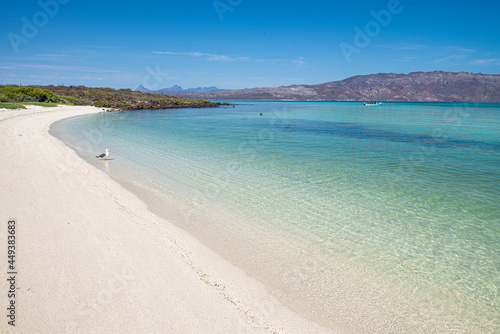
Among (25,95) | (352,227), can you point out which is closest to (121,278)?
(352,227)

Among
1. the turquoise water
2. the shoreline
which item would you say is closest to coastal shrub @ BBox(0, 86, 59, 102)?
the turquoise water

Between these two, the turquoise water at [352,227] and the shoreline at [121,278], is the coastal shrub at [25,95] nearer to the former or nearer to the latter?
the turquoise water at [352,227]

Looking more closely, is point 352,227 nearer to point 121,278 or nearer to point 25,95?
point 121,278

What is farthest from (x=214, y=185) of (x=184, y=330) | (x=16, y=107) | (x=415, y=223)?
(x=16, y=107)

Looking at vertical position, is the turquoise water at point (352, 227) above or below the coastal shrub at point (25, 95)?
below

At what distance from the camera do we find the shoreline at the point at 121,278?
365cm

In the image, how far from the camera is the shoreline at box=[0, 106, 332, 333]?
3654mm

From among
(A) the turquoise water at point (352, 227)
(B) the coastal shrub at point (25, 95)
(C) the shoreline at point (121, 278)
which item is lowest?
(A) the turquoise water at point (352, 227)

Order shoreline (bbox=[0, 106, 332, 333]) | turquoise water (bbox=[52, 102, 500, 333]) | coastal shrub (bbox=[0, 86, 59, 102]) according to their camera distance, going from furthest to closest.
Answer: coastal shrub (bbox=[0, 86, 59, 102]) → turquoise water (bbox=[52, 102, 500, 333]) → shoreline (bbox=[0, 106, 332, 333])

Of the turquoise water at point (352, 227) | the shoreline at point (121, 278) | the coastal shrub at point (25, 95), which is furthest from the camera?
the coastal shrub at point (25, 95)

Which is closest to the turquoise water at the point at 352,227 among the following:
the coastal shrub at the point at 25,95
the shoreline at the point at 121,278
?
the shoreline at the point at 121,278

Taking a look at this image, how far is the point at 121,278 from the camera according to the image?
14.6 ft

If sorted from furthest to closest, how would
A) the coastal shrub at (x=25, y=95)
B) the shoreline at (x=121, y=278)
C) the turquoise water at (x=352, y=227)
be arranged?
the coastal shrub at (x=25, y=95), the turquoise water at (x=352, y=227), the shoreline at (x=121, y=278)

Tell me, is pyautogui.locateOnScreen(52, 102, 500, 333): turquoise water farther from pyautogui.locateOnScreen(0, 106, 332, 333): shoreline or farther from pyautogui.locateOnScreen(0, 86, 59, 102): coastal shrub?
pyautogui.locateOnScreen(0, 86, 59, 102): coastal shrub
